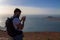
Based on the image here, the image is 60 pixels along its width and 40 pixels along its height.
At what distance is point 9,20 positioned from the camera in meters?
6.66

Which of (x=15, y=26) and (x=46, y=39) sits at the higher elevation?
Answer: (x=15, y=26)

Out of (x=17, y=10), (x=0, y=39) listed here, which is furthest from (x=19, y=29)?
(x=0, y=39)

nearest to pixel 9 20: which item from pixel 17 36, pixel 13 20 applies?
pixel 13 20

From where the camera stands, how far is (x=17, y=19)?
6.66 meters

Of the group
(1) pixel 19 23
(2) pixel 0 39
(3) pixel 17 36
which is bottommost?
(2) pixel 0 39

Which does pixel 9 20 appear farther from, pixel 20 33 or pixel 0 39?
pixel 0 39

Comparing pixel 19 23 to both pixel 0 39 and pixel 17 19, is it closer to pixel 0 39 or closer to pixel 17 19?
pixel 17 19

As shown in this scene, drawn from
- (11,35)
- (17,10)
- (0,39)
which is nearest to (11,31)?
(11,35)

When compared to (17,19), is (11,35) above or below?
below

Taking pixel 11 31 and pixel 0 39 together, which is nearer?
pixel 11 31

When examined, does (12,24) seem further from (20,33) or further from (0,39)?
(0,39)

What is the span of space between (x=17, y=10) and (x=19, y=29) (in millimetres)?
571

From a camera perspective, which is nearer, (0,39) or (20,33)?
(20,33)

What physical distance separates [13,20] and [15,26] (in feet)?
0.60
